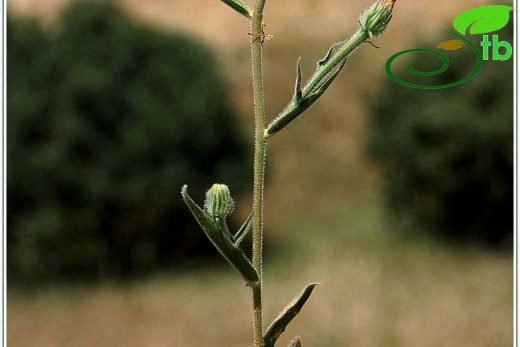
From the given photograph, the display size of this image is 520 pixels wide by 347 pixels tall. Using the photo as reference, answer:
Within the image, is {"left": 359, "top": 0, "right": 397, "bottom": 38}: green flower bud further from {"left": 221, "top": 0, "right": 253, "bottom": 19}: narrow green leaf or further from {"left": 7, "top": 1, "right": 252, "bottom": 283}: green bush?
{"left": 7, "top": 1, "right": 252, "bottom": 283}: green bush

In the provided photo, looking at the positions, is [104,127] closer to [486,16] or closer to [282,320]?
[486,16]

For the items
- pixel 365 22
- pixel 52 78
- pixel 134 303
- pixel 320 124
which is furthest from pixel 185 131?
pixel 365 22

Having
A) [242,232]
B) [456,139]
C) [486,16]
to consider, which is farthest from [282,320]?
[456,139]

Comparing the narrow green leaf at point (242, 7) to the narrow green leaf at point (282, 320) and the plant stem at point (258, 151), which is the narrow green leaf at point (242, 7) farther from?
the narrow green leaf at point (282, 320)

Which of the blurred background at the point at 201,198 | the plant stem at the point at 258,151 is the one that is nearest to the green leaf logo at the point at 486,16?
the plant stem at the point at 258,151

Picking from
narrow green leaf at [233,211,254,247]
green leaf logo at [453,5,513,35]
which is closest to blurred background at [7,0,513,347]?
green leaf logo at [453,5,513,35]

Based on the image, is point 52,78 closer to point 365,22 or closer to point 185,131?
point 185,131

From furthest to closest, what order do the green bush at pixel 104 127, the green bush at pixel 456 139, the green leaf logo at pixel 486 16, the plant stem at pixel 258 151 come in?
the green bush at pixel 456 139 → the green bush at pixel 104 127 → the green leaf logo at pixel 486 16 → the plant stem at pixel 258 151
